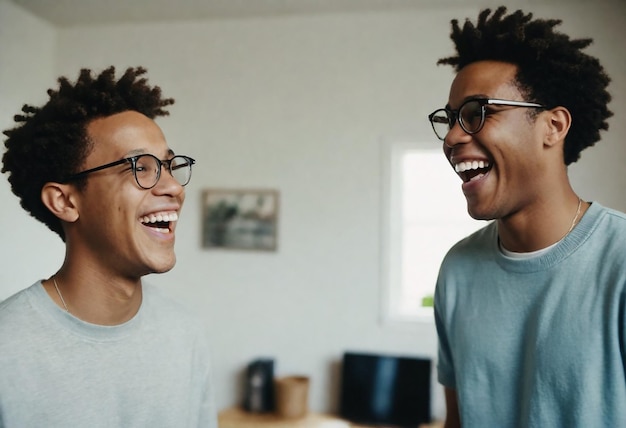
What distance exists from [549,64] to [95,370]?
1.29 metres

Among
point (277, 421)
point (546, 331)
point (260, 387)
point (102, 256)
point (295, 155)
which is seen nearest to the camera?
point (546, 331)

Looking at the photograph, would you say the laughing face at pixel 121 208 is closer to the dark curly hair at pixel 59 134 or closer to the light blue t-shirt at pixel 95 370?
the dark curly hair at pixel 59 134

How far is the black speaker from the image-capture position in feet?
11.4

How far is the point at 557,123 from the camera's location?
1228mm

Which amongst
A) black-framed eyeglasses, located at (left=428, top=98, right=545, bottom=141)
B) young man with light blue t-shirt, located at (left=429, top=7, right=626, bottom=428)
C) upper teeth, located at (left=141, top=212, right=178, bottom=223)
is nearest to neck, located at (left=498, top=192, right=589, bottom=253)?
young man with light blue t-shirt, located at (left=429, top=7, right=626, bottom=428)

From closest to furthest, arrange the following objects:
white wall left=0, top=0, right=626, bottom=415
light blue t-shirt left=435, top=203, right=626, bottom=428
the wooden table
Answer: light blue t-shirt left=435, top=203, right=626, bottom=428 < the wooden table < white wall left=0, top=0, right=626, bottom=415

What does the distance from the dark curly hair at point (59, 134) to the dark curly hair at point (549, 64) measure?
92cm

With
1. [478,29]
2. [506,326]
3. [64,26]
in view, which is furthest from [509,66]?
[64,26]

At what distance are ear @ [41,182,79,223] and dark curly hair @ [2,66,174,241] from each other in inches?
0.9

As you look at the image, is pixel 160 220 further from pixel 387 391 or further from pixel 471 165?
pixel 387 391

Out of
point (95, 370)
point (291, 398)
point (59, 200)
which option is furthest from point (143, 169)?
point (291, 398)

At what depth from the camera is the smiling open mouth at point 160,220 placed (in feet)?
4.26

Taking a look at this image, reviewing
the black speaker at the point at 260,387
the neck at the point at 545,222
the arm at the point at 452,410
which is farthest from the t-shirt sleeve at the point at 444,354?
the black speaker at the point at 260,387

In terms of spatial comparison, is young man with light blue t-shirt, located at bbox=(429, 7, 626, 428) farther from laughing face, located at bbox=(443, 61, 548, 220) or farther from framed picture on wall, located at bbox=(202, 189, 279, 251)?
framed picture on wall, located at bbox=(202, 189, 279, 251)
